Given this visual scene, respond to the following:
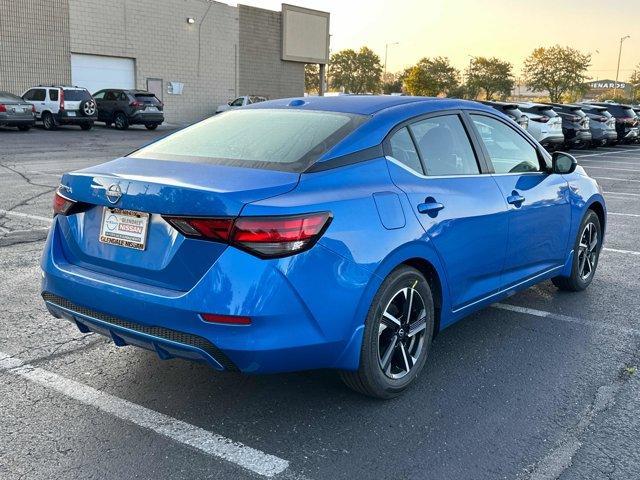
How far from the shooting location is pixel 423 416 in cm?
350

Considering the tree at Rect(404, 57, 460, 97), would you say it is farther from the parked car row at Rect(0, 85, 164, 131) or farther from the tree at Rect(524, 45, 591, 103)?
the parked car row at Rect(0, 85, 164, 131)

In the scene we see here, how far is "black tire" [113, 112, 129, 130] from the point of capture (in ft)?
94.9

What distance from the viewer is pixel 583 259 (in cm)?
586

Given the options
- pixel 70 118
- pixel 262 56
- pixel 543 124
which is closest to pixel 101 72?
pixel 70 118

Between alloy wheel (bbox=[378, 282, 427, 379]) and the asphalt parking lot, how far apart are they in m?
0.21

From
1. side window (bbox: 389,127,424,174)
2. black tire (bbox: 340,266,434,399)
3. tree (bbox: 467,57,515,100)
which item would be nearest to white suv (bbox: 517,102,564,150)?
side window (bbox: 389,127,424,174)

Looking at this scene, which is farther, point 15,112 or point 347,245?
point 15,112

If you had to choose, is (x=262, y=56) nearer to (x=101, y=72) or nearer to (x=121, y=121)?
(x=101, y=72)

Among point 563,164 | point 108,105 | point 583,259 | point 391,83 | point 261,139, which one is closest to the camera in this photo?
point 261,139

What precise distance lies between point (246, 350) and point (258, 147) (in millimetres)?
1248

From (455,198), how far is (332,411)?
1466 millimetres

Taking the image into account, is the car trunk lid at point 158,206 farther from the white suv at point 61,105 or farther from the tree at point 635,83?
the tree at point 635,83

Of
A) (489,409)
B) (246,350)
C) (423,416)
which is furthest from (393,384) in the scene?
(246,350)

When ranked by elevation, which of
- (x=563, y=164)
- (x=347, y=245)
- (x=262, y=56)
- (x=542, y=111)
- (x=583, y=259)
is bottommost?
(x=583, y=259)
